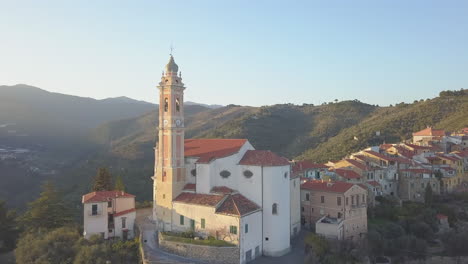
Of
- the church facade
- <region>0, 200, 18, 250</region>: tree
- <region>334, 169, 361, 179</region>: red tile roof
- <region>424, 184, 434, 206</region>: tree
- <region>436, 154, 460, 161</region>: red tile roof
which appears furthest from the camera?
<region>436, 154, 460, 161</region>: red tile roof

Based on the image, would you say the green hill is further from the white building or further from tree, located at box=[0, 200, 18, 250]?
tree, located at box=[0, 200, 18, 250]

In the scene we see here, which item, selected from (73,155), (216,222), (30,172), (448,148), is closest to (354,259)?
(216,222)

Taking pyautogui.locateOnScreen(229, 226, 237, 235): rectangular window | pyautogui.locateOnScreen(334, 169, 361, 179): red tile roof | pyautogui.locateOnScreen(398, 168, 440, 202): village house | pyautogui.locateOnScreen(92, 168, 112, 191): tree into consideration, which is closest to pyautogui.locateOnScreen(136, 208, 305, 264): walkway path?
pyautogui.locateOnScreen(229, 226, 237, 235): rectangular window

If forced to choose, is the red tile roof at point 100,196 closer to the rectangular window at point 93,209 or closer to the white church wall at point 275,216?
the rectangular window at point 93,209

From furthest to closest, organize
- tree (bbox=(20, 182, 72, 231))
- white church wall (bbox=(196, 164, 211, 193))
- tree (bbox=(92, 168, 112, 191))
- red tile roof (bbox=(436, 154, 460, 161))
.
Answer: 1. red tile roof (bbox=(436, 154, 460, 161))
2. tree (bbox=(92, 168, 112, 191))
3. tree (bbox=(20, 182, 72, 231))
4. white church wall (bbox=(196, 164, 211, 193))

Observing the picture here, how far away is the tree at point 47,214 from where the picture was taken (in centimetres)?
3678

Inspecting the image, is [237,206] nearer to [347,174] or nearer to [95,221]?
[95,221]

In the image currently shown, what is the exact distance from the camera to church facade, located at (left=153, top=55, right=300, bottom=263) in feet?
102

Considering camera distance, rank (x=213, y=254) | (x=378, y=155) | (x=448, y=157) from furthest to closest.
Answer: (x=448, y=157)
(x=378, y=155)
(x=213, y=254)

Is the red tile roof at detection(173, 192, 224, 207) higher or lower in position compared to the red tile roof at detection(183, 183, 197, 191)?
lower

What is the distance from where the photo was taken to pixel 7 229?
130 feet

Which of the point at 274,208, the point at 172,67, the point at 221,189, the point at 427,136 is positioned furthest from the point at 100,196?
the point at 427,136

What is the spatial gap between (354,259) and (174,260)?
1597cm

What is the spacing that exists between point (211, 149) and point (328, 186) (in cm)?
1295
